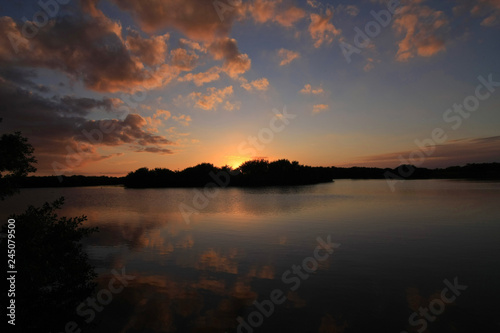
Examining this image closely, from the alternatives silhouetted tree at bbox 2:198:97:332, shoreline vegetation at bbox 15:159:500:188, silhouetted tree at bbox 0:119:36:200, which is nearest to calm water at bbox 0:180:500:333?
silhouetted tree at bbox 2:198:97:332

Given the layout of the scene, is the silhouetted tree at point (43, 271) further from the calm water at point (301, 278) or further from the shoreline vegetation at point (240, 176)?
the shoreline vegetation at point (240, 176)

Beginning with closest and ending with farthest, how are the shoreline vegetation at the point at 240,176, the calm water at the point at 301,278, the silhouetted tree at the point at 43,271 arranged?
the silhouetted tree at the point at 43,271, the calm water at the point at 301,278, the shoreline vegetation at the point at 240,176

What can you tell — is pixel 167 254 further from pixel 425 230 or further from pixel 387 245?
pixel 425 230

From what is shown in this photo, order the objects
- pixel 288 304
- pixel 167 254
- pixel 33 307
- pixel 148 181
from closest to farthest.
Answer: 1. pixel 33 307
2. pixel 288 304
3. pixel 167 254
4. pixel 148 181

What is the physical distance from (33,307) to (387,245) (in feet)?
63.1

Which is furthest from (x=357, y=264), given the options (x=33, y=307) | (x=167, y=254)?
(x=33, y=307)

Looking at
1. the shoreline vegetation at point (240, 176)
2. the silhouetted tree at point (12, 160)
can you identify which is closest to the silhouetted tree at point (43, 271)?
the silhouetted tree at point (12, 160)

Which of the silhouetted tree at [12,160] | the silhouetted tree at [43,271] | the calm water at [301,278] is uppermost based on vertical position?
the silhouetted tree at [12,160]

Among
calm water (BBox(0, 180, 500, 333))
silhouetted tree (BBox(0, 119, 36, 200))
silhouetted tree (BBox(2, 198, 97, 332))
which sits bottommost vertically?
calm water (BBox(0, 180, 500, 333))

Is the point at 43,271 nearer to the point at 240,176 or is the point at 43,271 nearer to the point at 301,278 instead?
the point at 301,278

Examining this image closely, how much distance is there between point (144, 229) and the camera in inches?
1022

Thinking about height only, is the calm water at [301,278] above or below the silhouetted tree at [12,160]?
below

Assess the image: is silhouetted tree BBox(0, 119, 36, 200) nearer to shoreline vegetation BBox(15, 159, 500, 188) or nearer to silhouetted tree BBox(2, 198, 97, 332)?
silhouetted tree BBox(2, 198, 97, 332)

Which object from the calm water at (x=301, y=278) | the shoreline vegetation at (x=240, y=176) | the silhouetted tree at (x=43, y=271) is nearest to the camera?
the silhouetted tree at (x=43, y=271)
